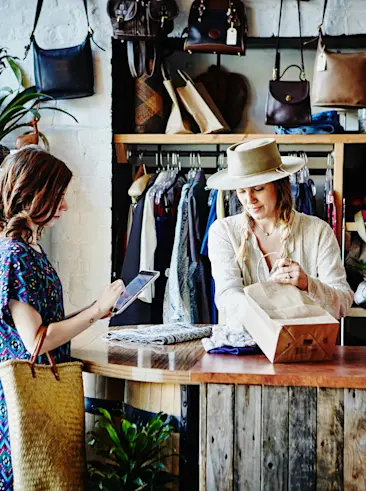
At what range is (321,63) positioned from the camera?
4586 mm

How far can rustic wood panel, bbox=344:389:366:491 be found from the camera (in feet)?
7.50

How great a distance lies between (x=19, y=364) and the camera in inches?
95.7

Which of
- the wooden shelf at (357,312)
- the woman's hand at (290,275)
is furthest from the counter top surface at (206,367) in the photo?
the wooden shelf at (357,312)

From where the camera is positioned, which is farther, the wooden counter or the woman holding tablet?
the woman holding tablet

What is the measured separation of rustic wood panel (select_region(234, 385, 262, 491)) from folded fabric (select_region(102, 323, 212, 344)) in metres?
0.77

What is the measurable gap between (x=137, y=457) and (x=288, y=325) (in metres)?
0.67

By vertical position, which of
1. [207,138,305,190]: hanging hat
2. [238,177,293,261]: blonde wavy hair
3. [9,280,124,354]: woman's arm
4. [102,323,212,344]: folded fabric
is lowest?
[102,323,212,344]: folded fabric

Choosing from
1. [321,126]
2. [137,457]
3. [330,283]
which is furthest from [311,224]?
[321,126]

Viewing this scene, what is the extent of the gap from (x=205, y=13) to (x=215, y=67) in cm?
57

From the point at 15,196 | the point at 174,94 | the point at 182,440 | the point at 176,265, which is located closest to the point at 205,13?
the point at 174,94

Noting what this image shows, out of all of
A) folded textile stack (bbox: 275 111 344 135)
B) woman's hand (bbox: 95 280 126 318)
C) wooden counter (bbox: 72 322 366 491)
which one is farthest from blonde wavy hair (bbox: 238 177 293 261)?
folded textile stack (bbox: 275 111 344 135)

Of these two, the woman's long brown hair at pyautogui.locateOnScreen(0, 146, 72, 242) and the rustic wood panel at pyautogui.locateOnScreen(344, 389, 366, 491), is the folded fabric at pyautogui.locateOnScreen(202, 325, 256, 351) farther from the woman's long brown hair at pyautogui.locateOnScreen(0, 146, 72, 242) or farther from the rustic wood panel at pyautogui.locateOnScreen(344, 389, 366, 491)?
the woman's long brown hair at pyautogui.locateOnScreen(0, 146, 72, 242)

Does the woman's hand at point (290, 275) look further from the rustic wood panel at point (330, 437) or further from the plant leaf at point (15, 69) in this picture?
the plant leaf at point (15, 69)

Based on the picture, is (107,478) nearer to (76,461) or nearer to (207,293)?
(76,461)
